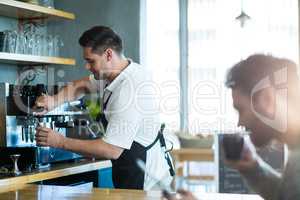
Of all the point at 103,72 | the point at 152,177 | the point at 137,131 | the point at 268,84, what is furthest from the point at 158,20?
the point at 268,84

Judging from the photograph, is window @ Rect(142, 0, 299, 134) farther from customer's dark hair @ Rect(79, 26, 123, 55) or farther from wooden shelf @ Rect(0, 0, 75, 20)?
customer's dark hair @ Rect(79, 26, 123, 55)

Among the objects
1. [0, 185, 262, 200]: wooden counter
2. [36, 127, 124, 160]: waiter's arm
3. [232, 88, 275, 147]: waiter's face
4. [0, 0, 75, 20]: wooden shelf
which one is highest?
[0, 0, 75, 20]: wooden shelf

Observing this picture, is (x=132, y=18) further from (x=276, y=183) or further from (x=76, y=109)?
(x=276, y=183)

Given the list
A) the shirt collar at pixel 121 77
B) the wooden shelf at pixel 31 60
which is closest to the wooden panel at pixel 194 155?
the shirt collar at pixel 121 77

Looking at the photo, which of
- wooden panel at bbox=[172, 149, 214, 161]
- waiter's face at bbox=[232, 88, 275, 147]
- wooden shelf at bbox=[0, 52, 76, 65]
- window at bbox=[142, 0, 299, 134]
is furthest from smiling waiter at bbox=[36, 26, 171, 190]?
waiter's face at bbox=[232, 88, 275, 147]

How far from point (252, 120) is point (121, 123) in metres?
0.86

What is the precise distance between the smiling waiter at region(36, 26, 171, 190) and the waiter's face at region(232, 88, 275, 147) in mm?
756

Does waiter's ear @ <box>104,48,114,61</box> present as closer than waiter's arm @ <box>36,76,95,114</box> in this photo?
Yes

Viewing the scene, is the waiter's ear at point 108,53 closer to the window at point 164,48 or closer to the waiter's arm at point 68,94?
the waiter's arm at point 68,94

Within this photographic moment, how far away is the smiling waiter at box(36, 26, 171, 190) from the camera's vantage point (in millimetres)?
1351

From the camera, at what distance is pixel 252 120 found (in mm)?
522

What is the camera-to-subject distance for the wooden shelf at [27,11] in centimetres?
202

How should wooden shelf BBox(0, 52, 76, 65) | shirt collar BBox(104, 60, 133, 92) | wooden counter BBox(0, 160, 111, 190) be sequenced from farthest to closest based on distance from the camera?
wooden shelf BBox(0, 52, 76, 65) < wooden counter BBox(0, 160, 111, 190) < shirt collar BBox(104, 60, 133, 92)

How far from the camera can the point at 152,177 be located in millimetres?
1259
